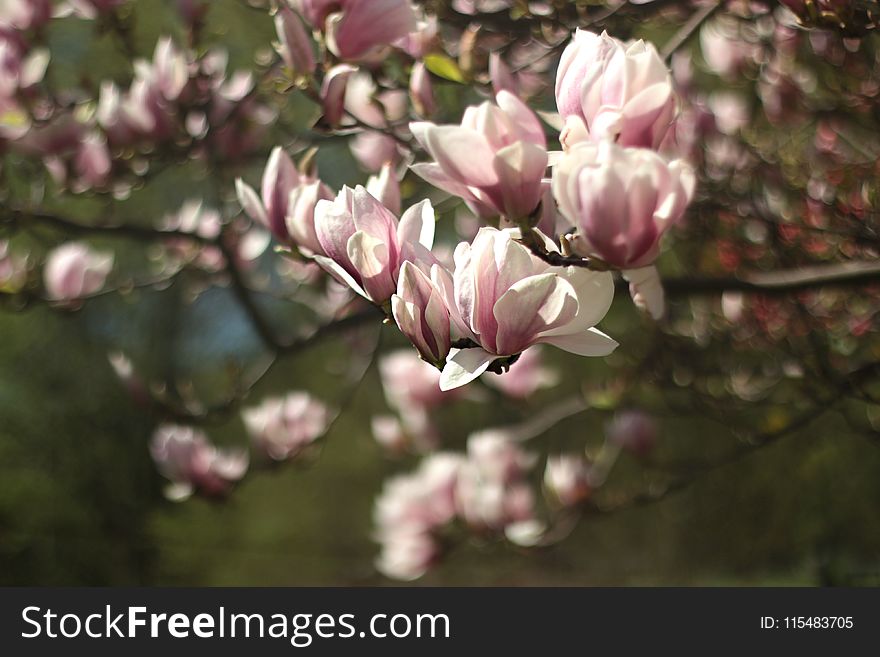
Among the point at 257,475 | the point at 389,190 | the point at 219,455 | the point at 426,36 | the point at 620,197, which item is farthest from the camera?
the point at 257,475

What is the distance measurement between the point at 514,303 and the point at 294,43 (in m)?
0.41

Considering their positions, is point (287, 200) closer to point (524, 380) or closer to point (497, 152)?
point (497, 152)

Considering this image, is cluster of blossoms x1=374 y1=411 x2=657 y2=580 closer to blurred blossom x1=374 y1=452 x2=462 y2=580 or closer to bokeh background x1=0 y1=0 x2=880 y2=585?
blurred blossom x1=374 y1=452 x2=462 y2=580

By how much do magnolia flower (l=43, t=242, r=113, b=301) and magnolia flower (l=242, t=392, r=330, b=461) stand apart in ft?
1.19

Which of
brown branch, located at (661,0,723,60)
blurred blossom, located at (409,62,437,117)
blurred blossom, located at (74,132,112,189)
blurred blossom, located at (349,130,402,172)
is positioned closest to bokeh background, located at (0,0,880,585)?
blurred blossom, located at (349,130,402,172)

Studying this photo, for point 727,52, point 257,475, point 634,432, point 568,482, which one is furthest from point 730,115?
point 257,475

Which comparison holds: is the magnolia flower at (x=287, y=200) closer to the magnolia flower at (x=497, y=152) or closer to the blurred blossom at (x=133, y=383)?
the magnolia flower at (x=497, y=152)

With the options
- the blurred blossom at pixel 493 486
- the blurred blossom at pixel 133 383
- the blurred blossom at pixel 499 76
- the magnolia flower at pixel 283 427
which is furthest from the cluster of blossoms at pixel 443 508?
the blurred blossom at pixel 499 76

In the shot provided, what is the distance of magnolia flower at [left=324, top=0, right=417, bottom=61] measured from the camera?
2.29ft

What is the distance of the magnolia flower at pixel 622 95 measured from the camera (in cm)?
42

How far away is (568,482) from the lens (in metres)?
1.50

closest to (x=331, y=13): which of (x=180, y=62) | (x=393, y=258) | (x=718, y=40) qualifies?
(x=393, y=258)

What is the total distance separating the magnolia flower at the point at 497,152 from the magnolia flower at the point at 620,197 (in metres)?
0.03

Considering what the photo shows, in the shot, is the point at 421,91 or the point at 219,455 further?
the point at 219,455
